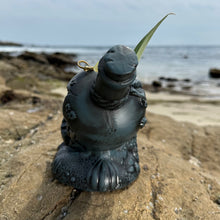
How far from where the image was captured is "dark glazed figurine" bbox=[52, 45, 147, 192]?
5.59 ft

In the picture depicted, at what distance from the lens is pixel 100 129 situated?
5.90 feet

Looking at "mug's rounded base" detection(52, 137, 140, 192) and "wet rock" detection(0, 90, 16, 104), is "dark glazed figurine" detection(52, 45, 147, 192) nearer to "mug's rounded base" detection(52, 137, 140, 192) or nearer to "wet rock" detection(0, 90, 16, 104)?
"mug's rounded base" detection(52, 137, 140, 192)

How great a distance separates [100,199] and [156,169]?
864mm

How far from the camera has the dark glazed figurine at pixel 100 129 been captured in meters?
1.70

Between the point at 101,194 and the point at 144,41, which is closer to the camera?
the point at 101,194

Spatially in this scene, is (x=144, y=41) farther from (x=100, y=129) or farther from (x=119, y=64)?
(x=100, y=129)

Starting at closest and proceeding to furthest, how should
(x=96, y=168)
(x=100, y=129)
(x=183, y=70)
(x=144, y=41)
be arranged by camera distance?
(x=100, y=129), (x=96, y=168), (x=144, y=41), (x=183, y=70)

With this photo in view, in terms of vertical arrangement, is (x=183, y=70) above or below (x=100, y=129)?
below

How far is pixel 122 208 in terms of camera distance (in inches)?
73.5

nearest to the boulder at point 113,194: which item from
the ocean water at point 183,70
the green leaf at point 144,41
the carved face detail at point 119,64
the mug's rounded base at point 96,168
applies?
the mug's rounded base at point 96,168

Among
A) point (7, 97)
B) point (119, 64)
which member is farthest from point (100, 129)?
point (7, 97)

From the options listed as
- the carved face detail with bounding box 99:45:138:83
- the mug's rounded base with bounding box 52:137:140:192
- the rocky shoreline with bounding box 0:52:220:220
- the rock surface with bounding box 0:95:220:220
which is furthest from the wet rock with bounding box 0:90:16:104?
the carved face detail with bounding box 99:45:138:83

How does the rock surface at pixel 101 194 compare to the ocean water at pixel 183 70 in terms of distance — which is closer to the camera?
the rock surface at pixel 101 194

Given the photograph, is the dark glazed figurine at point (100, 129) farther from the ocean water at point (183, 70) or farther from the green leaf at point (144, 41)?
the ocean water at point (183, 70)
